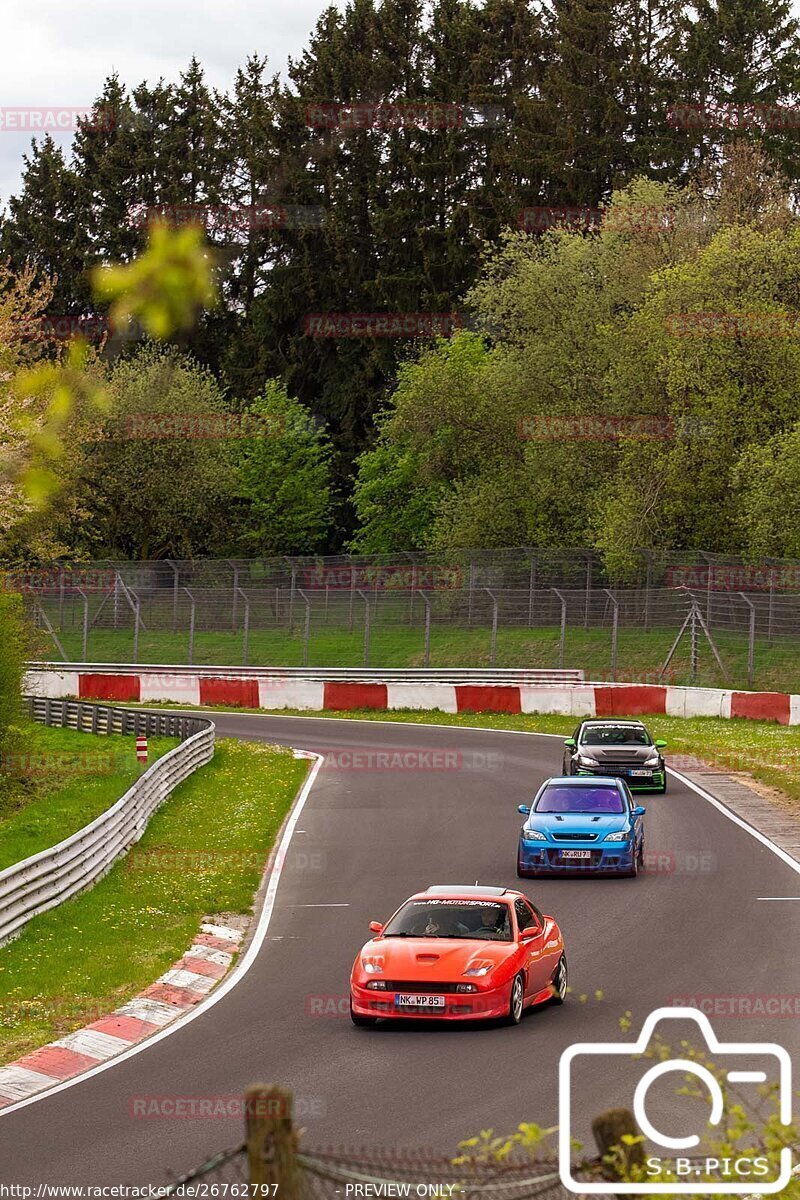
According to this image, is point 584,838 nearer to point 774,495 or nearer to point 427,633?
point 774,495

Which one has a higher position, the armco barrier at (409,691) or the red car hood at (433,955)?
the red car hood at (433,955)

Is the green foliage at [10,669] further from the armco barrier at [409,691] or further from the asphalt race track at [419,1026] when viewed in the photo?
the armco barrier at [409,691]

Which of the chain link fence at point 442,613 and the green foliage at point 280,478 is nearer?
the chain link fence at point 442,613

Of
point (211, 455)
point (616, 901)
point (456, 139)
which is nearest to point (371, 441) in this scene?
point (211, 455)

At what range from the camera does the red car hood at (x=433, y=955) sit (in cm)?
1481

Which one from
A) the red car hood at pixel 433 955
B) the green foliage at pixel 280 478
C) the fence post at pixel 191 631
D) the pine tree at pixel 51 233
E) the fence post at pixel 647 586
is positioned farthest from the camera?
the pine tree at pixel 51 233

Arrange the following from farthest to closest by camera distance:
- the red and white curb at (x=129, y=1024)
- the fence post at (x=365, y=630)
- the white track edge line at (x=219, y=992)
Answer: the fence post at (x=365, y=630) < the red and white curb at (x=129, y=1024) < the white track edge line at (x=219, y=992)

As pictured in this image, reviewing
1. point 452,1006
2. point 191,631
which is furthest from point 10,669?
point 191,631

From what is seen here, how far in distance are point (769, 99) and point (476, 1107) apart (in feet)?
254

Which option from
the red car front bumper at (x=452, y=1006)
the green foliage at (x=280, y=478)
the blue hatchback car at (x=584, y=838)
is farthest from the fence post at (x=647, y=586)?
the red car front bumper at (x=452, y=1006)

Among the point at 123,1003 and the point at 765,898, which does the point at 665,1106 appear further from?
the point at 765,898

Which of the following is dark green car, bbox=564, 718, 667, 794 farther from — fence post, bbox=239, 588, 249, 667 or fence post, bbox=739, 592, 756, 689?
fence post, bbox=239, 588, 249, 667

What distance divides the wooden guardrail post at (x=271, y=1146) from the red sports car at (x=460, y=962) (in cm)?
918

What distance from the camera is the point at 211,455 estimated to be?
80.0 meters
